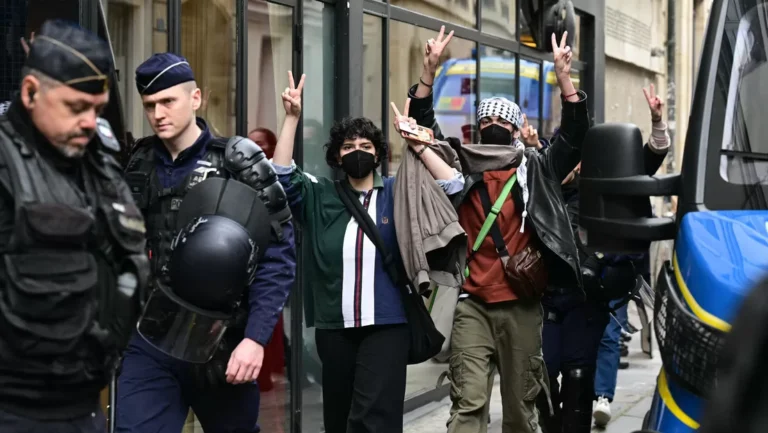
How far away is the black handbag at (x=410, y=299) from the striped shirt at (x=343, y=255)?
1.0 inches

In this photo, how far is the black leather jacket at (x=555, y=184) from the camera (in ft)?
20.8

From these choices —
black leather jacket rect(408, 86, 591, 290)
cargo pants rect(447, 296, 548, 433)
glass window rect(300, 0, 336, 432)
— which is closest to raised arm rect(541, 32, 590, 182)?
black leather jacket rect(408, 86, 591, 290)

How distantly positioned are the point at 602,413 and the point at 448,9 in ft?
11.7

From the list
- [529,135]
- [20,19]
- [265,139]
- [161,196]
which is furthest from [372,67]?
[161,196]

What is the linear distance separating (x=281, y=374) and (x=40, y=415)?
187 inches

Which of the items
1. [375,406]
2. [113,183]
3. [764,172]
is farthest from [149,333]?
[764,172]

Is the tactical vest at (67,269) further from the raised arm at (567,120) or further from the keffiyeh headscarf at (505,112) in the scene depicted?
the keffiyeh headscarf at (505,112)

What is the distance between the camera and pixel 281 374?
796cm

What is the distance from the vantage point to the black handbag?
5.80 metres

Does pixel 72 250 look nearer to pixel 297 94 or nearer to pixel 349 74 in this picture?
pixel 297 94

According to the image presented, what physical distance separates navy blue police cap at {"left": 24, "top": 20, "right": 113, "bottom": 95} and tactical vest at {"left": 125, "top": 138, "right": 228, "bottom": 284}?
126cm

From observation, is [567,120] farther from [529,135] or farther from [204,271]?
[204,271]

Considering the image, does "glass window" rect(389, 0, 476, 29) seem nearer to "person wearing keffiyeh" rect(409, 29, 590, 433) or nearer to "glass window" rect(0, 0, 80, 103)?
"person wearing keffiyeh" rect(409, 29, 590, 433)

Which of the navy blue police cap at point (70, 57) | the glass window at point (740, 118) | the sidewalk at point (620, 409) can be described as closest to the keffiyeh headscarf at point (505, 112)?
the sidewalk at point (620, 409)
